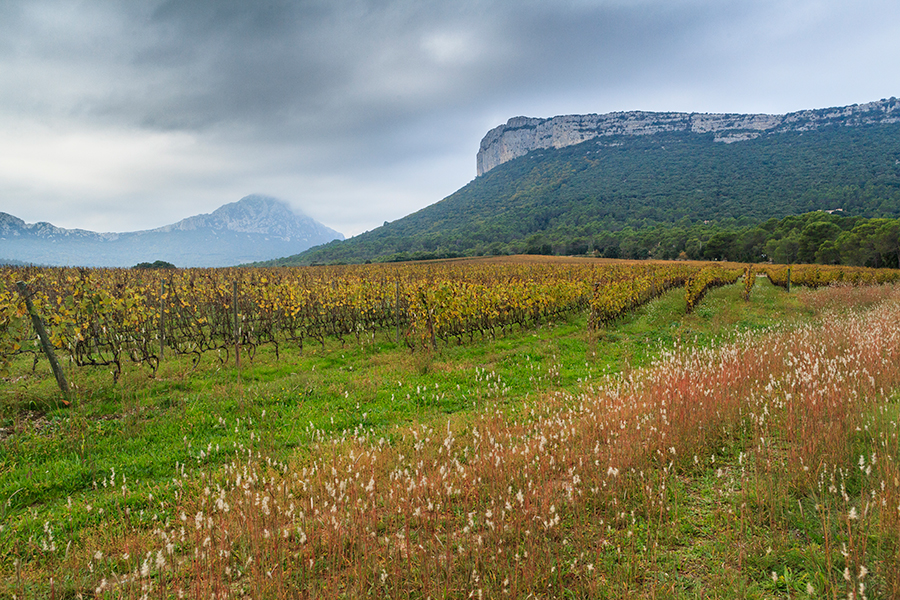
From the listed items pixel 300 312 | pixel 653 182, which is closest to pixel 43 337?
pixel 300 312

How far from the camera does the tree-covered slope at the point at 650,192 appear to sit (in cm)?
9750

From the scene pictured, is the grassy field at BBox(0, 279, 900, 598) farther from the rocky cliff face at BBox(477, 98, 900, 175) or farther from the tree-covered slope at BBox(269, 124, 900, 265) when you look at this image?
the rocky cliff face at BBox(477, 98, 900, 175)

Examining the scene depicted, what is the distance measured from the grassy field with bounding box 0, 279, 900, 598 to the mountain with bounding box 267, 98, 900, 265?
76.8 meters

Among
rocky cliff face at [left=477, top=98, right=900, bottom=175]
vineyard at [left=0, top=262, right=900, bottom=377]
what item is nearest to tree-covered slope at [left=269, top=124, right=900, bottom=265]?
rocky cliff face at [left=477, top=98, right=900, bottom=175]

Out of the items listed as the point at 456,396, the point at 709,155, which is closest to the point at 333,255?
the point at 456,396

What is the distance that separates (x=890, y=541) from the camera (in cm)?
288

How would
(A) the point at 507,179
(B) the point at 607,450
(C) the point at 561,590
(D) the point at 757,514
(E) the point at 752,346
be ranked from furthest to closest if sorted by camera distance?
(A) the point at 507,179 < (E) the point at 752,346 < (B) the point at 607,450 < (D) the point at 757,514 < (C) the point at 561,590

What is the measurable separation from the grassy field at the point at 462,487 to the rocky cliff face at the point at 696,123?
19360 cm

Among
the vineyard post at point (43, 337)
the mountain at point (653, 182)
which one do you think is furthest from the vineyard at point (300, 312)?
the mountain at point (653, 182)

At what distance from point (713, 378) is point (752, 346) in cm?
373

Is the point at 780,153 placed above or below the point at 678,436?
above

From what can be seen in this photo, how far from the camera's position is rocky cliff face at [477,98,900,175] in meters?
152

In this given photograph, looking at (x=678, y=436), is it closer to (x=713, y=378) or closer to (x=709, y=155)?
(x=713, y=378)

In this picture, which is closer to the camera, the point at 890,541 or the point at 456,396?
the point at 890,541
